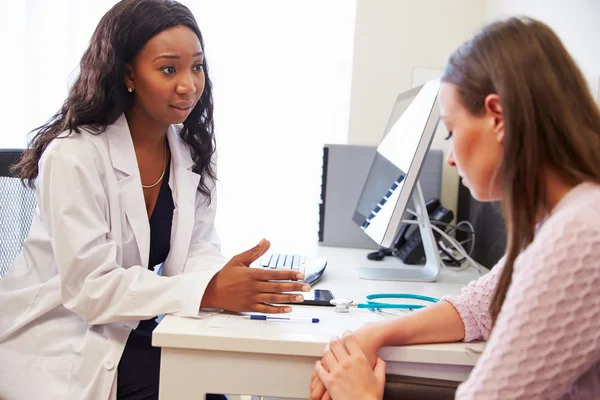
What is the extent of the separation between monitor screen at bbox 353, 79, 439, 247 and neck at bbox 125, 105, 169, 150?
20.8 inches

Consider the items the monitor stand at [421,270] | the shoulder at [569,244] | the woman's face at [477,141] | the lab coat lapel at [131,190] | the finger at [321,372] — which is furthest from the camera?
the monitor stand at [421,270]

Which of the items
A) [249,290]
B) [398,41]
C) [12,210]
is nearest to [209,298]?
[249,290]

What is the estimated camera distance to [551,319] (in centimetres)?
65

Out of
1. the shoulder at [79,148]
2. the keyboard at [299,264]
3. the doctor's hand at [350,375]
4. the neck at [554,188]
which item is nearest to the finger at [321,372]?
the doctor's hand at [350,375]

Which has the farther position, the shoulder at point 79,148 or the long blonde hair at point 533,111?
the shoulder at point 79,148

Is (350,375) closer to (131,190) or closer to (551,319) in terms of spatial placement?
(551,319)

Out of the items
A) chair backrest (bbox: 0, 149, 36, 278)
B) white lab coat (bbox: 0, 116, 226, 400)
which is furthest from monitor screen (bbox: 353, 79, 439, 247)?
chair backrest (bbox: 0, 149, 36, 278)

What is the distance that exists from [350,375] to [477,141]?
1.16ft

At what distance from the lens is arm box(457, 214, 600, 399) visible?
647 millimetres

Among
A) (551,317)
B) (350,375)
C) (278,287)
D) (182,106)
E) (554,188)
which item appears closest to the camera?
(551,317)

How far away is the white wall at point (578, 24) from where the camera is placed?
1.36 m

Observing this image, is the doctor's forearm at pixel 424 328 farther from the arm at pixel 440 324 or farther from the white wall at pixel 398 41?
the white wall at pixel 398 41

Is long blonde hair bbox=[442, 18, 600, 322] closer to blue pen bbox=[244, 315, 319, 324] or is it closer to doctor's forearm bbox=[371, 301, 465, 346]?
doctor's forearm bbox=[371, 301, 465, 346]

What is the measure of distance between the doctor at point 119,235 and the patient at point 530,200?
1.19 ft
